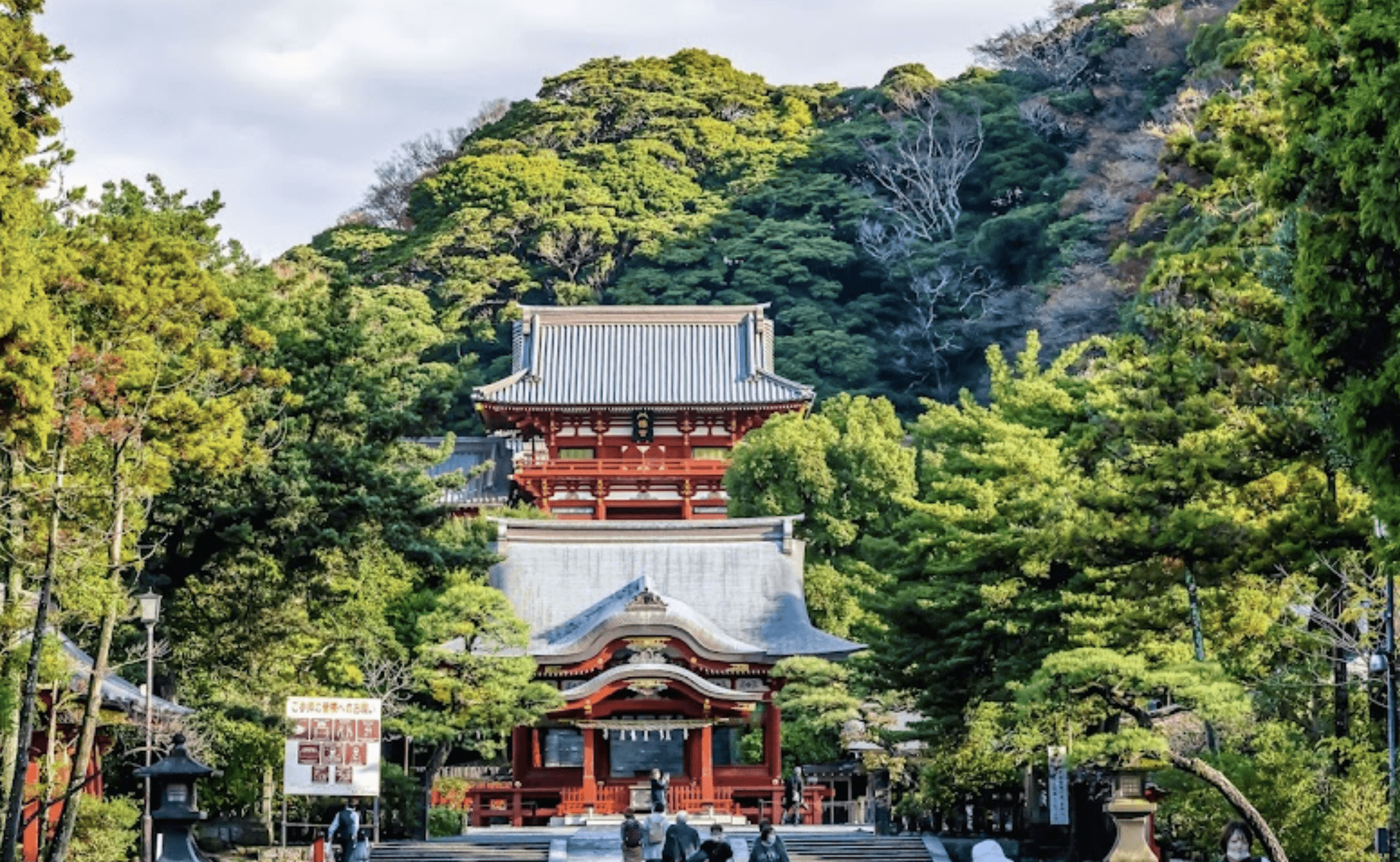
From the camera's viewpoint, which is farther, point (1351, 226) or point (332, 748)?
point (332, 748)

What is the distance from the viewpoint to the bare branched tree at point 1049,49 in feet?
227

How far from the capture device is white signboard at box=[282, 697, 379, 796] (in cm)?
2333

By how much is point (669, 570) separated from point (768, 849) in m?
20.7

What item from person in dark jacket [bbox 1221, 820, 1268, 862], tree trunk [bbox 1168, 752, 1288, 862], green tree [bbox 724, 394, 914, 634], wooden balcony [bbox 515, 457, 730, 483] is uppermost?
wooden balcony [bbox 515, 457, 730, 483]

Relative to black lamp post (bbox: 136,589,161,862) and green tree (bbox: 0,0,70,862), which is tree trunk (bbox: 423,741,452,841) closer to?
black lamp post (bbox: 136,589,161,862)

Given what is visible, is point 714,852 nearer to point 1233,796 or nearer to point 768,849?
point 768,849

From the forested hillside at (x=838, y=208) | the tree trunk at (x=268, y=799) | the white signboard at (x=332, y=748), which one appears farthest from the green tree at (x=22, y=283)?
the forested hillside at (x=838, y=208)

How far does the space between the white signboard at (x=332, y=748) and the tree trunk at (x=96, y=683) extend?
2.87m

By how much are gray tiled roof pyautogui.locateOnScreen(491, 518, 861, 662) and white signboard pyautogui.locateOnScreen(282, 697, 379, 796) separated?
525 inches

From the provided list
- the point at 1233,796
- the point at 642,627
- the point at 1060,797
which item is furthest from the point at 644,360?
the point at 1233,796

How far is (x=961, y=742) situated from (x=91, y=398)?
1261 cm

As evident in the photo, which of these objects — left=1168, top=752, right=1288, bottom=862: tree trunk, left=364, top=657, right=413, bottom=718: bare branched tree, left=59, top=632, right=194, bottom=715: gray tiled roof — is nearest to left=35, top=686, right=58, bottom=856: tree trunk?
left=59, top=632, right=194, bottom=715: gray tiled roof

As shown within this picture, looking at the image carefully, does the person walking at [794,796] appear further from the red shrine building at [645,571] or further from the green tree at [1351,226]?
the green tree at [1351,226]

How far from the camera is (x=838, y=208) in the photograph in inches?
2672
